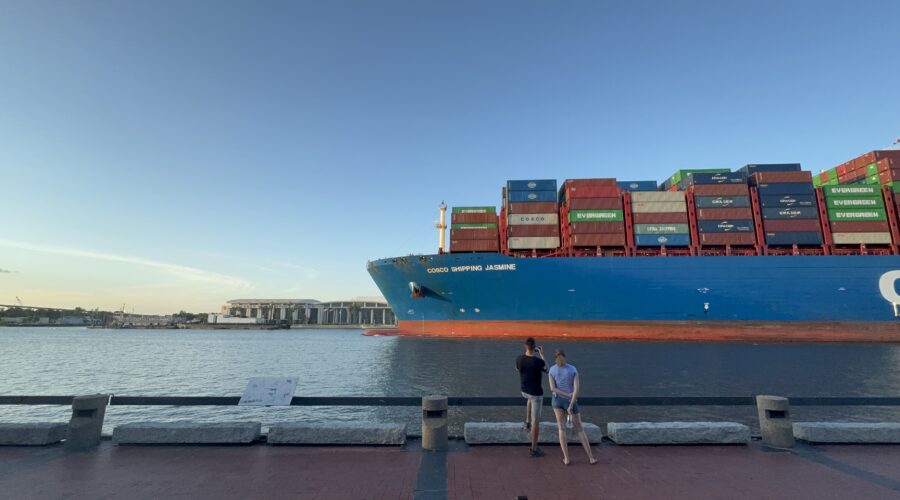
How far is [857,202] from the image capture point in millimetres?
37344

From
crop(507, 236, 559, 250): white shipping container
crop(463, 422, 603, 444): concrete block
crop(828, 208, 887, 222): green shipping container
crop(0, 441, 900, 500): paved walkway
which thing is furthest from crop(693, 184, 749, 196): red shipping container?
crop(463, 422, 603, 444): concrete block

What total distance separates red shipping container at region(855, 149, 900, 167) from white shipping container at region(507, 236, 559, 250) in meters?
35.8

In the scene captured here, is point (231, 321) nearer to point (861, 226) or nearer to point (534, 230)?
point (534, 230)

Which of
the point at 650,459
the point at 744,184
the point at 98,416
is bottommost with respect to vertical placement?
the point at 650,459

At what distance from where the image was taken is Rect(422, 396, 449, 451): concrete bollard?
6027 millimetres

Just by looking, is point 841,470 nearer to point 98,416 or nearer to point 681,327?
point 98,416

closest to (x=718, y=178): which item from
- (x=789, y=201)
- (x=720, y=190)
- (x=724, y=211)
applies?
(x=720, y=190)

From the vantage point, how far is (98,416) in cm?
621

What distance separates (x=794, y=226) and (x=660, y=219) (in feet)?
40.2

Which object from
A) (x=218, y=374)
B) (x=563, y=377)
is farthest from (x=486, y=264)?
(x=563, y=377)

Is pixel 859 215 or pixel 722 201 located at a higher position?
pixel 722 201

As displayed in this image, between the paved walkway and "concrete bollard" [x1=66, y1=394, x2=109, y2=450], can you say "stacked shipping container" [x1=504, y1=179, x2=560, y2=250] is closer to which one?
the paved walkway

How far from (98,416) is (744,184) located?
4900 centimetres

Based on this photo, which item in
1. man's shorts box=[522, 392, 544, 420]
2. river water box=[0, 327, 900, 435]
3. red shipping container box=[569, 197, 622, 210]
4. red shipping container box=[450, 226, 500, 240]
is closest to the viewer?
man's shorts box=[522, 392, 544, 420]
